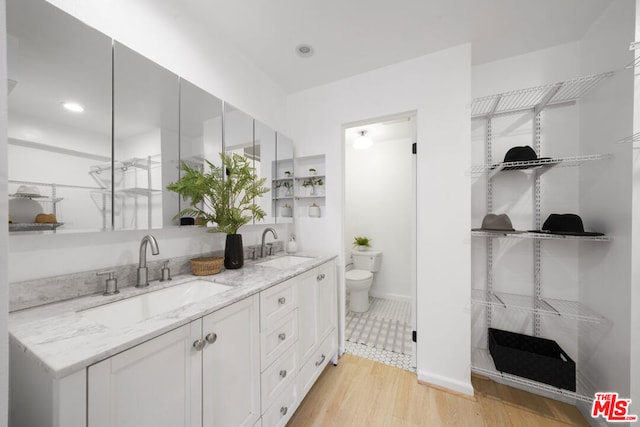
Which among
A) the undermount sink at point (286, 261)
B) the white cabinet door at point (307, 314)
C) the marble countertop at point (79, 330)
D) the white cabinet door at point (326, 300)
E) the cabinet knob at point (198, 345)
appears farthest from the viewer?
the undermount sink at point (286, 261)

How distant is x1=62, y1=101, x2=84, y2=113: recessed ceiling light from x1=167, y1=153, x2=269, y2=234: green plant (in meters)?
0.45

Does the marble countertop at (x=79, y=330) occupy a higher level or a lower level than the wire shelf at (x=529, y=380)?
higher

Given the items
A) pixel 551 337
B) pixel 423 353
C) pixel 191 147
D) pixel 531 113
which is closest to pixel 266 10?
A: pixel 191 147

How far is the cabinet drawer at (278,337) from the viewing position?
3.62 ft

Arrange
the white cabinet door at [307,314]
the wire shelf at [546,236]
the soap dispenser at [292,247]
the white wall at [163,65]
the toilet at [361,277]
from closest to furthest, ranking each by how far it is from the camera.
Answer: the white wall at [163,65]
the wire shelf at [546,236]
the white cabinet door at [307,314]
the soap dispenser at [292,247]
the toilet at [361,277]

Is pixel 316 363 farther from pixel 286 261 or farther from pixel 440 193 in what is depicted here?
pixel 440 193

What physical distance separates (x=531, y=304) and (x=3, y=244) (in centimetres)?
255

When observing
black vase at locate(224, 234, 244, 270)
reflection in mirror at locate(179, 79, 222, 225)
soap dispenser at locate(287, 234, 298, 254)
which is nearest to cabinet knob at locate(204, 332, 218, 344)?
black vase at locate(224, 234, 244, 270)

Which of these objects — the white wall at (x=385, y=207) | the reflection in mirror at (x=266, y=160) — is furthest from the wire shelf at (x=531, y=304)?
the reflection in mirror at (x=266, y=160)

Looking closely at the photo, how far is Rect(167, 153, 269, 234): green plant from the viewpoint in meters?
1.29

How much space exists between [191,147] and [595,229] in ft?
8.63

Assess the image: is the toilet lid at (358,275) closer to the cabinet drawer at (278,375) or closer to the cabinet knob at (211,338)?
the cabinet drawer at (278,375)

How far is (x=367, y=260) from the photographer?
316 cm

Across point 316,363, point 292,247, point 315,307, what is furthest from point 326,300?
point 292,247
